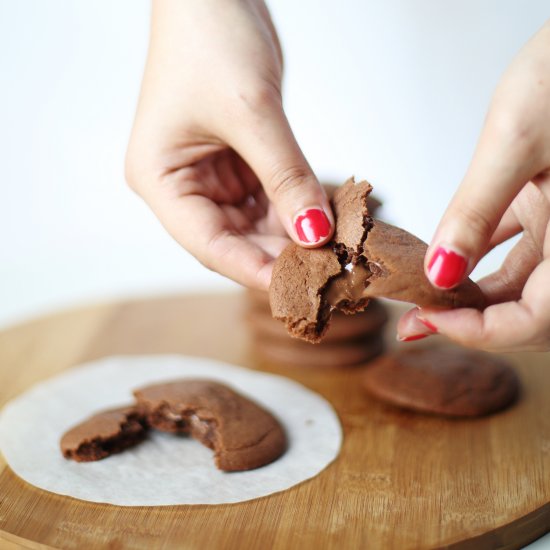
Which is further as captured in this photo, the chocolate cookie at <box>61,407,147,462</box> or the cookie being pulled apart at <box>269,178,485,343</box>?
the chocolate cookie at <box>61,407,147,462</box>

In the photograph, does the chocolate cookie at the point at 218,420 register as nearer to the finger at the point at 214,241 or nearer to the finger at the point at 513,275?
the finger at the point at 214,241

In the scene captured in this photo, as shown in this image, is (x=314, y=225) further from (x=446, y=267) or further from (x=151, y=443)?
(x=151, y=443)

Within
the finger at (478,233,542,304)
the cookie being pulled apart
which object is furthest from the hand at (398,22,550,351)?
the finger at (478,233,542,304)

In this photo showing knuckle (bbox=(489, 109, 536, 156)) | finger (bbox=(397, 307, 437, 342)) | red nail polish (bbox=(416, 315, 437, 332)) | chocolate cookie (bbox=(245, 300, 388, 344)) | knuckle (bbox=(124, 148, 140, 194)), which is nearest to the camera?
knuckle (bbox=(489, 109, 536, 156))

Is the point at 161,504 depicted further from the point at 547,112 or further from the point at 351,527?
the point at 547,112

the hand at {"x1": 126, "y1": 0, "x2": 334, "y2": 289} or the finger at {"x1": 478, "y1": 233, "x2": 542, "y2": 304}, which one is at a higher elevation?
the hand at {"x1": 126, "y1": 0, "x2": 334, "y2": 289}

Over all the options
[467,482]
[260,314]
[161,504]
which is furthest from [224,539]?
[260,314]

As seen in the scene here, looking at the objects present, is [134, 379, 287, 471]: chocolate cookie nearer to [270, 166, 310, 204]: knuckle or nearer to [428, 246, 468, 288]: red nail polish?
[270, 166, 310, 204]: knuckle
